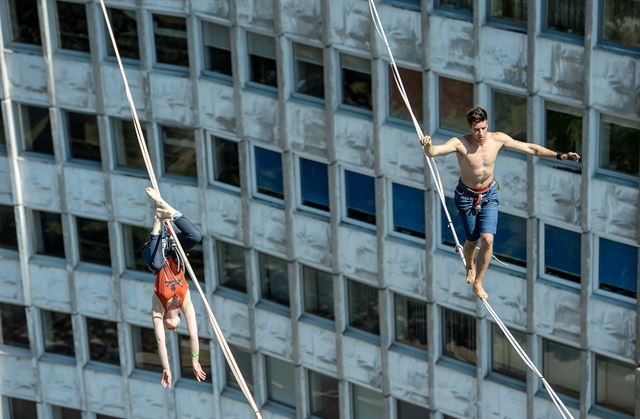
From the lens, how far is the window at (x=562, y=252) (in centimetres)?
6362

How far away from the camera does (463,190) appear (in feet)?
153

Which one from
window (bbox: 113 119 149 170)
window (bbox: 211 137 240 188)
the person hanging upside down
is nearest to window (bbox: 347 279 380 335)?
window (bbox: 211 137 240 188)

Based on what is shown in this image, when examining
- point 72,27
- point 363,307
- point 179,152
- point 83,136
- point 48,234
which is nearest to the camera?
point 363,307

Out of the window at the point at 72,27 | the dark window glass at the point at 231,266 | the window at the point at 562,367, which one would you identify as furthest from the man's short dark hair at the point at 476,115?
the window at the point at 72,27

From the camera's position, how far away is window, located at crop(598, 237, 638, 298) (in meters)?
62.4

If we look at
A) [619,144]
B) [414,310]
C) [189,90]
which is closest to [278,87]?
[189,90]

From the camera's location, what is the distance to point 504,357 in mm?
68250

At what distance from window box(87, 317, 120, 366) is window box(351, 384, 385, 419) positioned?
436 inches

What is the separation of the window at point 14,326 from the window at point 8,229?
8.47ft

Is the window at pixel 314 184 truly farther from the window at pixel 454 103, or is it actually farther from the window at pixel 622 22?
the window at pixel 622 22

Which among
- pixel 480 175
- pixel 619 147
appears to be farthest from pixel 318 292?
pixel 480 175

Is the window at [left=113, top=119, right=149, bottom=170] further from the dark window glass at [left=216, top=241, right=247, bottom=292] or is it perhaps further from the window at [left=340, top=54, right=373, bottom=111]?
the window at [left=340, top=54, right=373, bottom=111]

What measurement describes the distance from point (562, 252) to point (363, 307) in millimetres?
10056

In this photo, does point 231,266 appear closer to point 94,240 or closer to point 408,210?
point 94,240
